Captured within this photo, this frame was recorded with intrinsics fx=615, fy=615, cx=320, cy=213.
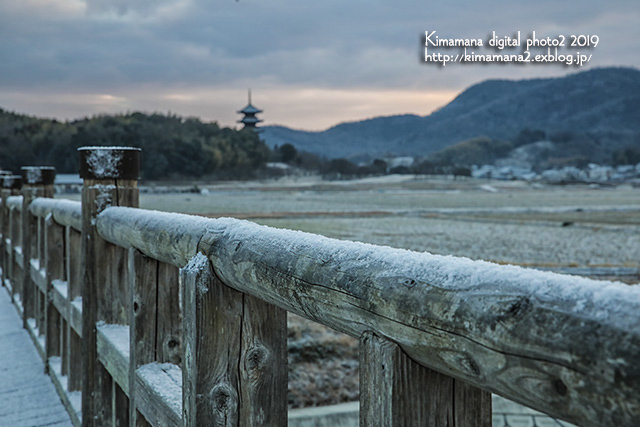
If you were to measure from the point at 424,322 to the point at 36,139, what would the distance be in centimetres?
8918

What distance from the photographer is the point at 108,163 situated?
282 cm

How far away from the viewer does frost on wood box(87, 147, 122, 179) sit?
2.80m

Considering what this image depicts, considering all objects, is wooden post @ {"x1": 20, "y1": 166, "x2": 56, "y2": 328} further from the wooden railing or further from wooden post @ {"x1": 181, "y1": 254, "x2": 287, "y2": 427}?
wooden post @ {"x1": 181, "y1": 254, "x2": 287, "y2": 427}

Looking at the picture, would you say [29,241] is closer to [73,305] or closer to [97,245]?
[73,305]

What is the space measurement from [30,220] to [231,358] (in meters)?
4.84

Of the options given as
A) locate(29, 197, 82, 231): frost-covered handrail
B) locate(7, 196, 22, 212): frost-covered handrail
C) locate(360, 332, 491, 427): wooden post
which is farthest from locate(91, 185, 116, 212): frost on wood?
locate(7, 196, 22, 212): frost-covered handrail

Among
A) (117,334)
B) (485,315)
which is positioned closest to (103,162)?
(117,334)

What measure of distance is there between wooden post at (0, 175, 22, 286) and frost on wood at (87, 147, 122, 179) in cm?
514

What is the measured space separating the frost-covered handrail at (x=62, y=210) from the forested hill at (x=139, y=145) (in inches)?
2737

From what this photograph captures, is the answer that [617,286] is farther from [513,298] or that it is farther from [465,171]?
[465,171]

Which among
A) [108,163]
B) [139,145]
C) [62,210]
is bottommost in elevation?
[62,210]

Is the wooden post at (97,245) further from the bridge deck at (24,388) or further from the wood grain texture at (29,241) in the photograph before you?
the wood grain texture at (29,241)

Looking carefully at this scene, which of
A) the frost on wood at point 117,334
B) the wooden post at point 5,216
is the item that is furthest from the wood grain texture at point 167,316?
the wooden post at point 5,216

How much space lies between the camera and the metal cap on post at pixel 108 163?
9.19 feet
